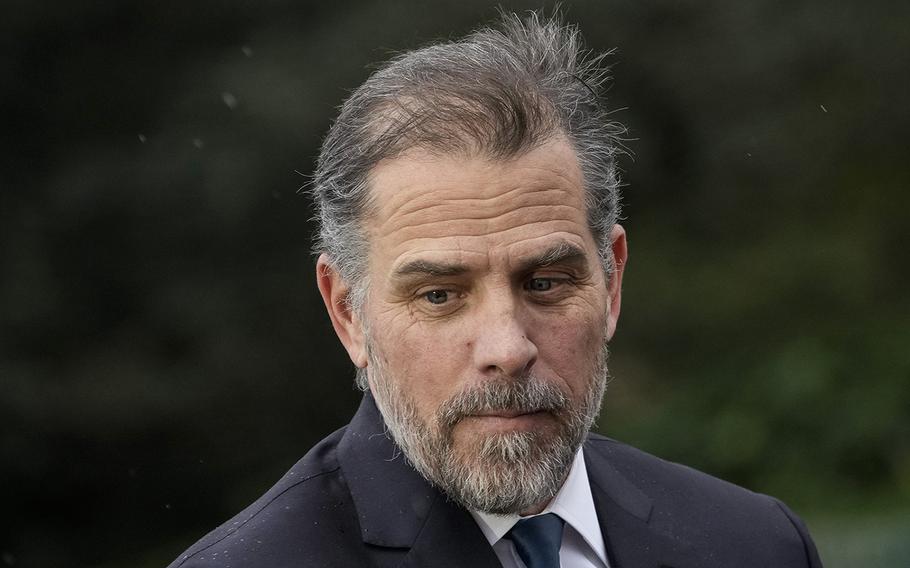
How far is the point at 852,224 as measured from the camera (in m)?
7.99

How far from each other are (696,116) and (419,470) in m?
5.41

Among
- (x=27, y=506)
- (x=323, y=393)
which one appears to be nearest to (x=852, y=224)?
(x=323, y=393)

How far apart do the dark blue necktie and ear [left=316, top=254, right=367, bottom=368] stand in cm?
45

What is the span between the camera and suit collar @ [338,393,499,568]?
8.43 ft

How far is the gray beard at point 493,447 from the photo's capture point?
2.52m

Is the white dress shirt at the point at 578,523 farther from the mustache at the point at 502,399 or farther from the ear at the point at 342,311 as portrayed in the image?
the ear at the point at 342,311

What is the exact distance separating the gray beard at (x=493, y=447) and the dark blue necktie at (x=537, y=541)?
4 cm

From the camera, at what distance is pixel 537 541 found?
8.71ft

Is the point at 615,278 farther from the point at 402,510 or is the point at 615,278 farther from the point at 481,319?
the point at 402,510

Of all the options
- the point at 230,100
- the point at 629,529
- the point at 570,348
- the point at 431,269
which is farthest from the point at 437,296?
the point at 230,100

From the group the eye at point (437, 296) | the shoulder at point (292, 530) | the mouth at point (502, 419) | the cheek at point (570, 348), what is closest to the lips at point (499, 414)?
the mouth at point (502, 419)

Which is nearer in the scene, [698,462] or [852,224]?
[698,462]

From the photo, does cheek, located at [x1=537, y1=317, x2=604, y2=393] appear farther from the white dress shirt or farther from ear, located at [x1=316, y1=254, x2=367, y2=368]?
ear, located at [x1=316, y1=254, x2=367, y2=368]

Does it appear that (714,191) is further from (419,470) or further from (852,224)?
(419,470)
